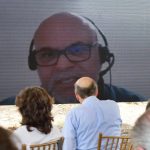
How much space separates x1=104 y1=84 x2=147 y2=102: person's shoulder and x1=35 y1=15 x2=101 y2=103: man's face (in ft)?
0.80

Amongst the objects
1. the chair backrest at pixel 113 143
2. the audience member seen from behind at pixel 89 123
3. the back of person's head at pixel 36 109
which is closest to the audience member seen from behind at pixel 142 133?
the back of person's head at pixel 36 109

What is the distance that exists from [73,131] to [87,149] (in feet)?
0.46

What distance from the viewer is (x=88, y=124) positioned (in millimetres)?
2424

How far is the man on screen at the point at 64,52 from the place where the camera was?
3.87 m

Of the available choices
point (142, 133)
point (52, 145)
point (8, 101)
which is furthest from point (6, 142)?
point (8, 101)

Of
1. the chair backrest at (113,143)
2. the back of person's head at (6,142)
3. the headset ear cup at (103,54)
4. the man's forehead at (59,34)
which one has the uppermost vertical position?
the back of person's head at (6,142)

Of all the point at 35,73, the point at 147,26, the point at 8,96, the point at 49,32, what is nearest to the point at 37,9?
the point at 49,32

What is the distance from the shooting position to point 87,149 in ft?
8.04

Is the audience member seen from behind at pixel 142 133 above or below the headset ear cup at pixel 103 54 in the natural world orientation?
above

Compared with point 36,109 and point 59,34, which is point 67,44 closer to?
point 59,34

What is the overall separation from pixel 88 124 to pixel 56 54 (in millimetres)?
1589

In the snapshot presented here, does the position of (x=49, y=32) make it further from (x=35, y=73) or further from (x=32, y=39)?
(x=35, y=73)

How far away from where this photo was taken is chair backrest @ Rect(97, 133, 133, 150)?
233cm

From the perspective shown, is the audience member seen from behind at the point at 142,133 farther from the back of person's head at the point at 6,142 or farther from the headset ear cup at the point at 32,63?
the headset ear cup at the point at 32,63
